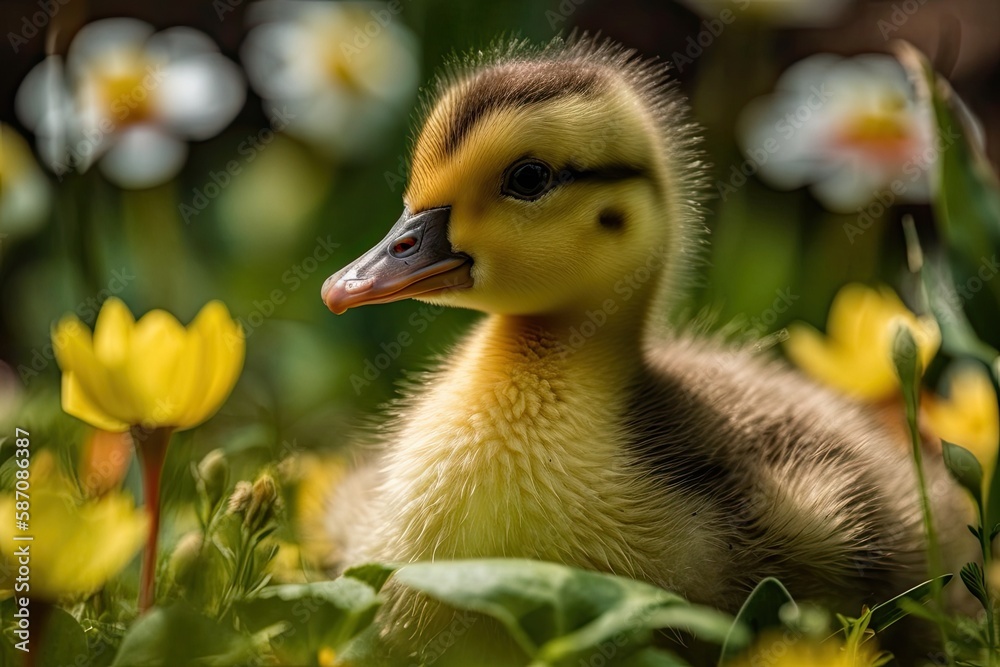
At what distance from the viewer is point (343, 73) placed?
2.19 meters

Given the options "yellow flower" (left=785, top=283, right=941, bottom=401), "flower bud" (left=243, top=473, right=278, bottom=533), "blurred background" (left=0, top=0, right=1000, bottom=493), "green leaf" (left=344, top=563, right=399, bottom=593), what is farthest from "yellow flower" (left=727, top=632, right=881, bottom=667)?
"blurred background" (left=0, top=0, right=1000, bottom=493)

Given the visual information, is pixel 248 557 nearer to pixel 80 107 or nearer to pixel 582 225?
pixel 582 225

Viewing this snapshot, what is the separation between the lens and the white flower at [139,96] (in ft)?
5.87

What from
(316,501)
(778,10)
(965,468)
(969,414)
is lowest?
(316,501)

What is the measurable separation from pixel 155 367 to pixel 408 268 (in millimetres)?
295

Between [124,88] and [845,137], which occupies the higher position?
[124,88]

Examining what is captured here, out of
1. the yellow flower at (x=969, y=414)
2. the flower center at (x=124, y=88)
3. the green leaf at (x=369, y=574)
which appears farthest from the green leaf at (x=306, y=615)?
the flower center at (x=124, y=88)

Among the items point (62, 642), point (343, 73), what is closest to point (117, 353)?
point (62, 642)

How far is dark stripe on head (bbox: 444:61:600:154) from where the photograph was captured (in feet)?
3.62

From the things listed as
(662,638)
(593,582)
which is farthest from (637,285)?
(593,582)

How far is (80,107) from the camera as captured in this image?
1.75 metres

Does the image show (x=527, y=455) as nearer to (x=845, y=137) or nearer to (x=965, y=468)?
(x=965, y=468)

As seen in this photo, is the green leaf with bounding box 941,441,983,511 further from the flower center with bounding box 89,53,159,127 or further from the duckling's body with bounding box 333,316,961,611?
the flower center with bounding box 89,53,159,127

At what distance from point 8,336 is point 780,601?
5.13 ft
